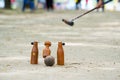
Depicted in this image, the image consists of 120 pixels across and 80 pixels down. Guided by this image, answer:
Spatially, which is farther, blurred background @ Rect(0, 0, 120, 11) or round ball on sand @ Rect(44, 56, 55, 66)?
blurred background @ Rect(0, 0, 120, 11)

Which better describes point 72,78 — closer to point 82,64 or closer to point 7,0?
point 82,64

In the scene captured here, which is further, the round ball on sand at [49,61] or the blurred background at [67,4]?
the blurred background at [67,4]

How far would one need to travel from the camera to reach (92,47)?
12.4 m

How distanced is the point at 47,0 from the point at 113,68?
35546mm

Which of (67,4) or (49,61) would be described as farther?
(67,4)

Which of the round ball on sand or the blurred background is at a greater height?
the blurred background

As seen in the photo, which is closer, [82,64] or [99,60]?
[82,64]

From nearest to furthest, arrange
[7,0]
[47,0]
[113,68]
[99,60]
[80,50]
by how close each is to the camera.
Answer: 1. [113,68]
2. [99,60]
3. [80,50]
4. [7,0]
5. [47,0]

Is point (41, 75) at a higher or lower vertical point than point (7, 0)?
lower

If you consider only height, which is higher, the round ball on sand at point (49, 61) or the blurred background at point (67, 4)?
the blurred background at point (67, 4)

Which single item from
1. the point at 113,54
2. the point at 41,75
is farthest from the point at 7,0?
the point at 41,75

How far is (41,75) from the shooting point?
26.5 ft

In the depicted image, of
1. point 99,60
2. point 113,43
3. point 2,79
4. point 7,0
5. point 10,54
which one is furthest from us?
point 7,0

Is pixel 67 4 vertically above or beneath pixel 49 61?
above
